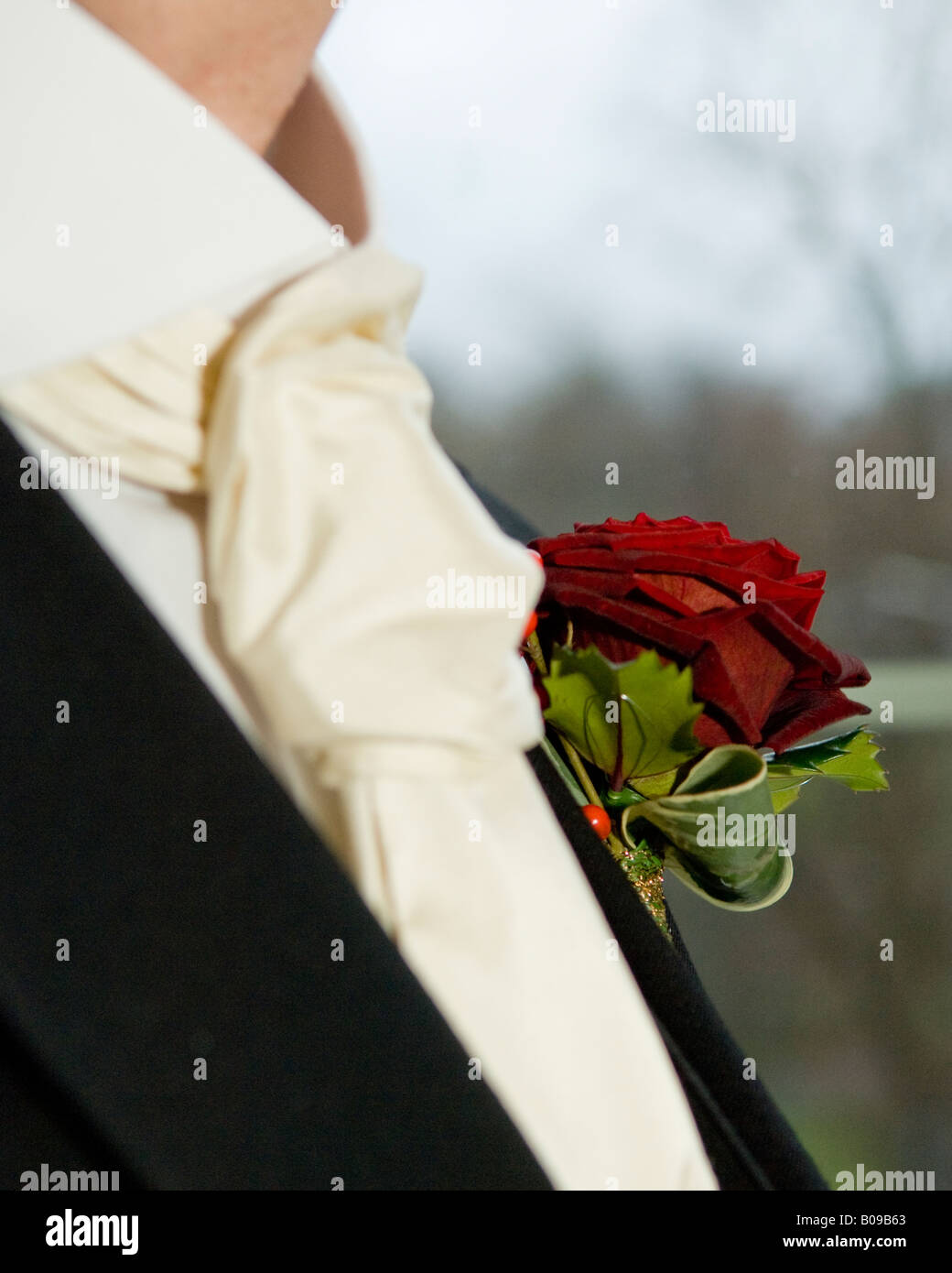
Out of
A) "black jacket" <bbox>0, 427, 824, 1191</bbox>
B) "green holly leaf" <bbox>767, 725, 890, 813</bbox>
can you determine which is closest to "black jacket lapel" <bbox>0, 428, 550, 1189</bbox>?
"black jacket" <bbox>0, 427, 824, 1191</bbox>

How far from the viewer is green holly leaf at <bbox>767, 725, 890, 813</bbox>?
515mm

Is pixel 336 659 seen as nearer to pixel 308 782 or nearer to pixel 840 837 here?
pixel 308 782

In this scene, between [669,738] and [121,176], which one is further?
[669,738]

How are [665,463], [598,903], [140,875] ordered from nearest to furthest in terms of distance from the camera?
1. [140,875]
2. [598,903]
3. [665,463]

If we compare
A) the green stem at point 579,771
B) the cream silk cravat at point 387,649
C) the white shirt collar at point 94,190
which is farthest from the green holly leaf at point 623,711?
the white shirt collar at point 94,190

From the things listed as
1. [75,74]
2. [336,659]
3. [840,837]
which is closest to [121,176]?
[75,74]

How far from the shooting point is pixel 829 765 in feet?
1.71

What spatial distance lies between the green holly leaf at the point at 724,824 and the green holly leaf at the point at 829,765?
0.03 m

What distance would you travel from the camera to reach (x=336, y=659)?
31 cm

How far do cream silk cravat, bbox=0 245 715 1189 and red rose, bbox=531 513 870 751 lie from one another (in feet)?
0.42

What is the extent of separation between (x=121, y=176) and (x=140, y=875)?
0.19 metres

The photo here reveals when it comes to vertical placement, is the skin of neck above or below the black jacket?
above

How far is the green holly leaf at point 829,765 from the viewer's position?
52cm

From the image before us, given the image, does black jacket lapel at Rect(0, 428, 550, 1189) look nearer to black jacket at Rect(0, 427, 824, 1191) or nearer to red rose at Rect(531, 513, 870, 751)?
black jacket at Rect(0, 427, 824, 1191)
